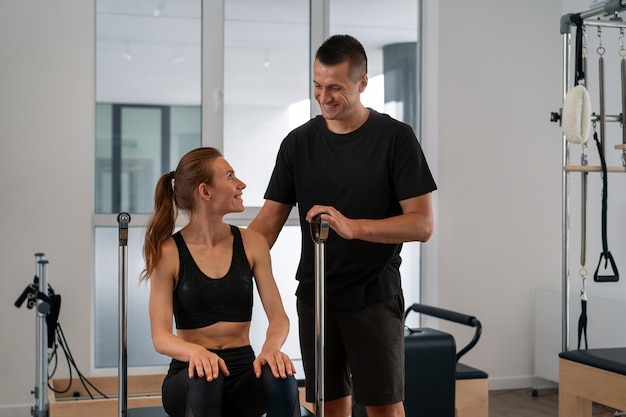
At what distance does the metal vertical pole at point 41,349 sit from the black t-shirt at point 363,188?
1.27 m

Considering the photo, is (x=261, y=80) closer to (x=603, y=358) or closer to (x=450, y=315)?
(x=450, y=315)

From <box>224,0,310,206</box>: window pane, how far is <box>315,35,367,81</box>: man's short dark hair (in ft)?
7.61

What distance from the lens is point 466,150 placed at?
455 cm

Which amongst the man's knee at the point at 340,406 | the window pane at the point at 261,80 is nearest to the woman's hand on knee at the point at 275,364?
the man's knee at the point at 340,406

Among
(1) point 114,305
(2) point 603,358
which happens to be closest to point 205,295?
(2) point 603,358

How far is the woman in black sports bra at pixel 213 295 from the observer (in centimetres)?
202

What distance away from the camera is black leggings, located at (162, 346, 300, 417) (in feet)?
6.31

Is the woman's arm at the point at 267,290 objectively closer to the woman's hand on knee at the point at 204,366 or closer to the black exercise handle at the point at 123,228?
the woman's hand on knee at the point at 204,366

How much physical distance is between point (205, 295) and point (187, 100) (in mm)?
Answer: 2217

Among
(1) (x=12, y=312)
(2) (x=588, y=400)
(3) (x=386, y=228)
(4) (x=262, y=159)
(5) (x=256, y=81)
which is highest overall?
(5) (x=256, y=81)

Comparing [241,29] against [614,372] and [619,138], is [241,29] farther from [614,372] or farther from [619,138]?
[614,372]

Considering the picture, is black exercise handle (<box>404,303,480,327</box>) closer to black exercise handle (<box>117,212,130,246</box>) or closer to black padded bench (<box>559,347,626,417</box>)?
black padded bench (<box>559,347,626,417</box>)

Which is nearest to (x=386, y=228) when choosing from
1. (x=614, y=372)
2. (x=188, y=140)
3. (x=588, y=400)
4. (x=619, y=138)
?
(x=614, y=372)

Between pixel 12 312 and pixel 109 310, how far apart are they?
47cm
